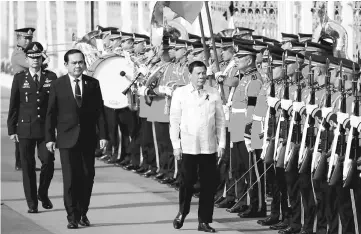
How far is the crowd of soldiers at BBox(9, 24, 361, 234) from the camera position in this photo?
523 inches

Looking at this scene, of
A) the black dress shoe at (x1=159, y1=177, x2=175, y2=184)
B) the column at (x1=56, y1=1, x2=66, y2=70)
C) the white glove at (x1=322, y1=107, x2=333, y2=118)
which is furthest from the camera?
the column at (x1=56, y1=1, x2=66, y2=70)

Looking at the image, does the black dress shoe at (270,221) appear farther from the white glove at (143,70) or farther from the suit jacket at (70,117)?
the white glove at (143,70)

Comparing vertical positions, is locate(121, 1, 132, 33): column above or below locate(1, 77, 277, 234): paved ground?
above

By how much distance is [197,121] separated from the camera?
14469 millimetres

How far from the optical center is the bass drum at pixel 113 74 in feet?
68.0

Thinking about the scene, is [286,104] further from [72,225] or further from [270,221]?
[72,225]

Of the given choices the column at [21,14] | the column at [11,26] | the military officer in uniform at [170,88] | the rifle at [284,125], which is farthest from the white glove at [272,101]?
the column at [11,26]

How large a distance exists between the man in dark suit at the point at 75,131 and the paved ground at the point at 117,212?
0.33m

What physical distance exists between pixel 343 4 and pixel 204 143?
17.9 feet

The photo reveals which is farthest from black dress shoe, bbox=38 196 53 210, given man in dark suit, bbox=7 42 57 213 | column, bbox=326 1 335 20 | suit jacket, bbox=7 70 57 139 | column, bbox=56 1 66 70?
column, bbox=56 1 66 70

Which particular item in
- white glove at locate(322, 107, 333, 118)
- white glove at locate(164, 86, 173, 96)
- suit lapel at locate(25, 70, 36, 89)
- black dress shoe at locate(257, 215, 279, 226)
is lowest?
black dress shoe at locate(257, 215, 279, 226)

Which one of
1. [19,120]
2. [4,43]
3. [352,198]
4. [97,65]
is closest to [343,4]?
[97,65]

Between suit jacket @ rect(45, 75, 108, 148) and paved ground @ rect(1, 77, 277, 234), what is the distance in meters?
0.91

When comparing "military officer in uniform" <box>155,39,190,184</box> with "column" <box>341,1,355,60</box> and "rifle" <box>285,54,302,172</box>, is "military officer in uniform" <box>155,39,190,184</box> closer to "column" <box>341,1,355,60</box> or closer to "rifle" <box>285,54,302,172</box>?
"column" <box>341,1,355,60</box>
